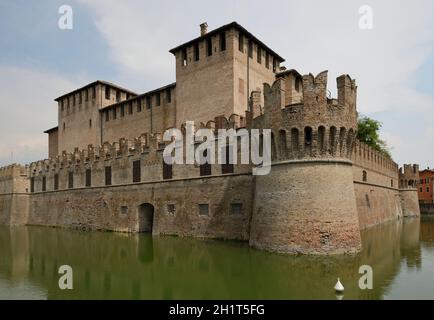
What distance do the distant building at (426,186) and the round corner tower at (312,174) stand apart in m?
54.3

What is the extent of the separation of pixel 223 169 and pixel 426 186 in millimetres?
55176

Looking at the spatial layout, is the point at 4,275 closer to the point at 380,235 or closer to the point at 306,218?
the point at 306,218

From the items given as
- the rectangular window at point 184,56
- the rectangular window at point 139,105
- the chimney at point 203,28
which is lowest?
the rectangular window at point 139,105

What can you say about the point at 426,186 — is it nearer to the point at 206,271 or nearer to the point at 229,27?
the point at 229,27

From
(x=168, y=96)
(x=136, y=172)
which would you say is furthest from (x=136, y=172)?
(x=168, y=96)

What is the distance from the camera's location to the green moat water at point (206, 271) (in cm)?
1104

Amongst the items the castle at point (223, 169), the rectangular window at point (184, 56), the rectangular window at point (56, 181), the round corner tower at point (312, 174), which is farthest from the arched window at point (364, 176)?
the rectangular window at point (56, 181)

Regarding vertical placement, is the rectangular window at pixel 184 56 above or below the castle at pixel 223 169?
above

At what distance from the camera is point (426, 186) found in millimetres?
63062

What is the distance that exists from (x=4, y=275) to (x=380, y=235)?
70.6ft

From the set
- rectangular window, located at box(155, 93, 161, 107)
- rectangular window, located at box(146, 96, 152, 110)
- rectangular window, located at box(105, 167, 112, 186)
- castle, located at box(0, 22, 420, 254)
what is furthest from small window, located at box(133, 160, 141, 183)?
rectangular window, located at box(146, 96, 152, 110)

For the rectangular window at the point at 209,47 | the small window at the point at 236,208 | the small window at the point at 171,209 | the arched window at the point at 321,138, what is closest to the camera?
the arched window at the point at 321,138

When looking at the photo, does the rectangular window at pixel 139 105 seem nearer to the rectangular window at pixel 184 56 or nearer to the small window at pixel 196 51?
the rectangular window at pixel 184 56

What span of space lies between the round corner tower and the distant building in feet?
178
